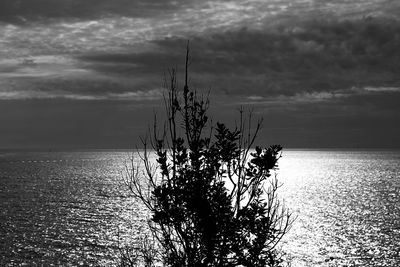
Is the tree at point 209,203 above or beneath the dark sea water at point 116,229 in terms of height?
above

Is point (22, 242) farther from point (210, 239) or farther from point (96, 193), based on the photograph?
point (96, 193)

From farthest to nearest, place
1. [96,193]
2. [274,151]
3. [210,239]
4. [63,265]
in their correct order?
[96,193]
[63,265]
[274,151]
[210,239]

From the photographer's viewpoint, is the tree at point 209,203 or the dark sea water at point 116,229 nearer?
the tree at point 209,203

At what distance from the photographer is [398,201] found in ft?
511

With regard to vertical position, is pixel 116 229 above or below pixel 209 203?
below

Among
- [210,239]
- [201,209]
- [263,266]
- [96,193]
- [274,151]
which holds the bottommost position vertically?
[96,193]

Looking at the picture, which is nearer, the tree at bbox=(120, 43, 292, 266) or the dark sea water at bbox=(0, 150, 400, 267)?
the tree at bbox=(120, 43, 292, 266)

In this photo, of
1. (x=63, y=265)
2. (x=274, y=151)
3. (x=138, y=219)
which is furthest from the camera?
(x=138, y=219)

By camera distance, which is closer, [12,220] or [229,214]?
[229,214]

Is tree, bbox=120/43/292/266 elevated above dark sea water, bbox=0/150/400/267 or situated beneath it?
elevated above

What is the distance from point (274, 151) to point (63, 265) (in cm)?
6188

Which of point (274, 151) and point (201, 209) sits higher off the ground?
point (274, 151)

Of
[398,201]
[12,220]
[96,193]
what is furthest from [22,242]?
[398,201]

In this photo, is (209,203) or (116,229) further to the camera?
(116,229)
